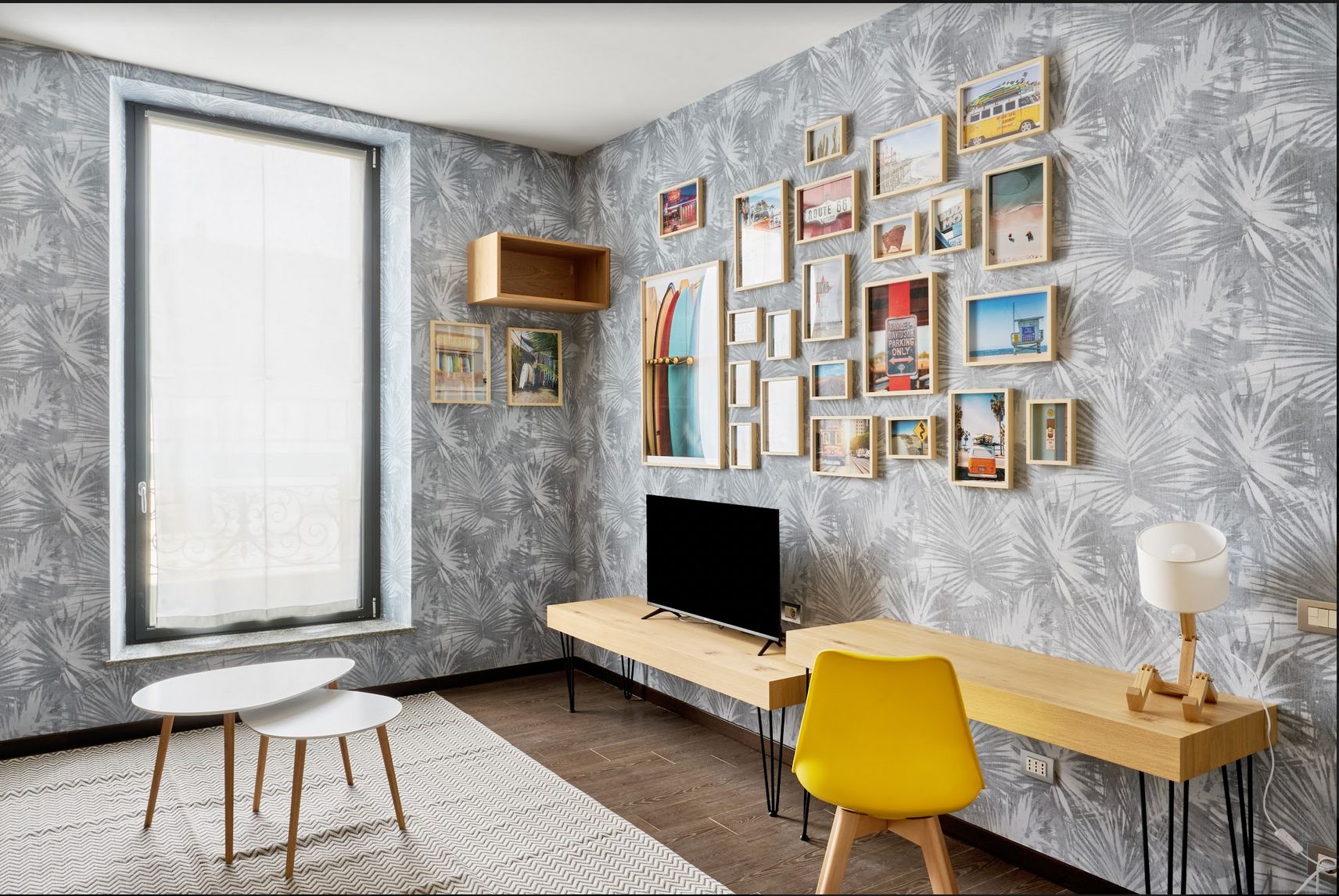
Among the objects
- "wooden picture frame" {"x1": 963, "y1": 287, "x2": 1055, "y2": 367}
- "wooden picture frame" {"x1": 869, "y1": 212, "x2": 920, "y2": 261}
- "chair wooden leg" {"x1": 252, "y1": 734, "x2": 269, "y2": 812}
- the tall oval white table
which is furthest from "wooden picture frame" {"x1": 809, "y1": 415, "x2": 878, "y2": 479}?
"chair wooden leg" {"x1": 252, "y1": 734, "x2": 269, "y2": 812}

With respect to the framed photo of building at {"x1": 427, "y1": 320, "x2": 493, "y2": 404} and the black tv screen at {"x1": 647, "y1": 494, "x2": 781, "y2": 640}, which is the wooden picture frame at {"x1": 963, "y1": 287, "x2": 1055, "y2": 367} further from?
the framed photo of building at {"x1": 427, "y1": 320, "x2": 493, "y2": 404}

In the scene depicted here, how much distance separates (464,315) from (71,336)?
5.51 ft

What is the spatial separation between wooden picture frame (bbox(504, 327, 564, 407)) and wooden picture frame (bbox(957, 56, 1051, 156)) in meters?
2.52

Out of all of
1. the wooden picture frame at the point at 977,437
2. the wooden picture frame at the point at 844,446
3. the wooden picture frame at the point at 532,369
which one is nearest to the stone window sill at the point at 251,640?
the wooden picture frame at the point at 532,369

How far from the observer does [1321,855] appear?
79.7 inches

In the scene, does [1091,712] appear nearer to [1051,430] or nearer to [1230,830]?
[1230,830]

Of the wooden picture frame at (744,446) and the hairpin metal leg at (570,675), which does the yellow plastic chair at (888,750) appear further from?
the hairpin metal leg at (570,675)

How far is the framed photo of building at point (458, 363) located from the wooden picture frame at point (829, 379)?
191 centimetres

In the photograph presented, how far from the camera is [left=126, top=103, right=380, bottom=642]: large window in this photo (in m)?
3.92

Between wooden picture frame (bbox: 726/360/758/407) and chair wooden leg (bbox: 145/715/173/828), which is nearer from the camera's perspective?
chair wooden leg (bbox: 145/715/173/828)

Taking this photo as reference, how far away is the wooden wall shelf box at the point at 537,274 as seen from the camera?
4.30 meters

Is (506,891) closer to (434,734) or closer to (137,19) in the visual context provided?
(434,734)

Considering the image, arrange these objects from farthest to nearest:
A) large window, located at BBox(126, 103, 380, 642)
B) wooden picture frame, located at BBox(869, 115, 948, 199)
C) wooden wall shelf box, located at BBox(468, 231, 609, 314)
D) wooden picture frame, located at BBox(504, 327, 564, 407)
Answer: wooden picture frame, located at BBox(504, 327, 564, 407) < wooden wall shelf box, located at BBox(468, 231, 609, 314) < large window, located at BBox(126, 103, 380, 642) < wooden picture frame, located at BBox(869, 115, 948, 199)

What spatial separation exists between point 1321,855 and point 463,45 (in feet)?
11.9
